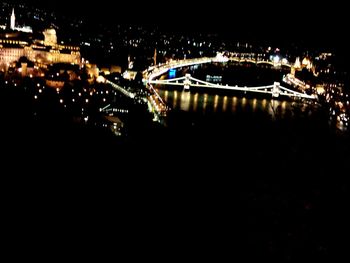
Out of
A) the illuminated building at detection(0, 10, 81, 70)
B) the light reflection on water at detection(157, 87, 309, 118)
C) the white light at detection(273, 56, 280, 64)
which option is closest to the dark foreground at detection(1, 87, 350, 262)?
the light reflection on water at detection(157, 87, 309, 118)

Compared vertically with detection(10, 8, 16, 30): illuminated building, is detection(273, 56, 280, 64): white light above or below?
below

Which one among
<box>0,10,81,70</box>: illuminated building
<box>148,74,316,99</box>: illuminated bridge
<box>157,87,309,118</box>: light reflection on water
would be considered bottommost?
<box>157,87,309,118</box>: light reflection on water

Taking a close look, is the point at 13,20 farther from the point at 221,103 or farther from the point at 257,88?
the point at 257,88

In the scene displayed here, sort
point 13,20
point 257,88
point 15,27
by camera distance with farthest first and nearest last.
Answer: point 15,27 → point 13,20 → point 257,88

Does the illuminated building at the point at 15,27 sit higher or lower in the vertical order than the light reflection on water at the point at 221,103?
higher

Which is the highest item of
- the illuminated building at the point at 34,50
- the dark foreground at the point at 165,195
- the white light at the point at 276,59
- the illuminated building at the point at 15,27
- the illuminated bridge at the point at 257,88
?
the illuminated building at the point at 15,27

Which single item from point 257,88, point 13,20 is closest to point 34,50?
point 13,20

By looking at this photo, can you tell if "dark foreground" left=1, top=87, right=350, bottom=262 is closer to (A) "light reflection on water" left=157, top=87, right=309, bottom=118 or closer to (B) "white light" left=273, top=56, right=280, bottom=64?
(A) "light reflection on water" left=157, top=87, right=309, bottom=118

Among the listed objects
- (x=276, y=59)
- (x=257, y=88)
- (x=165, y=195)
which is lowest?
(x=165, y=195)

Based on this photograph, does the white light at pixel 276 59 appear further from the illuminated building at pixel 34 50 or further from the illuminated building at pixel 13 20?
the illuminated building at pixel 13 20

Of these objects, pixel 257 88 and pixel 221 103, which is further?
pixel 257 88

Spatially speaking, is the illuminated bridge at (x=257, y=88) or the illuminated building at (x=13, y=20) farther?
the illuminated building at (x=13, y=20)

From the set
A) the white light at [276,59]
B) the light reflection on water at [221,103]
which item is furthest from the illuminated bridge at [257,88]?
the white light at [276,59]
